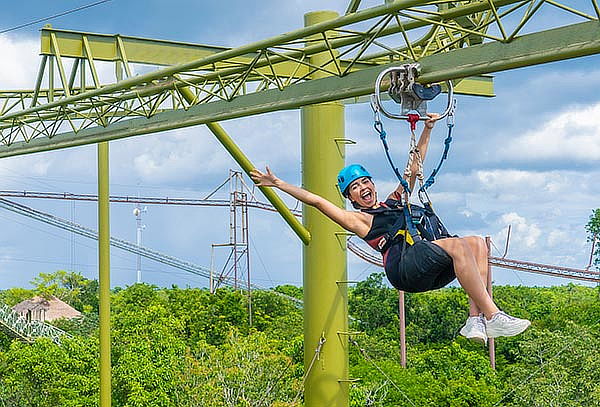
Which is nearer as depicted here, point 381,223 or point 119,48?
point 381,223

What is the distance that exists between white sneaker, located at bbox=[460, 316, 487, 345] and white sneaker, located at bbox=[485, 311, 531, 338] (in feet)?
0.09

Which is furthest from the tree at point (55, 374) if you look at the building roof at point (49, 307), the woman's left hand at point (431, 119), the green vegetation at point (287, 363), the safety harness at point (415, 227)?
the building roof at point (49, 307)

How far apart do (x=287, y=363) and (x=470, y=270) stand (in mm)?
13183

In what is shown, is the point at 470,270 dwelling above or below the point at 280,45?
below

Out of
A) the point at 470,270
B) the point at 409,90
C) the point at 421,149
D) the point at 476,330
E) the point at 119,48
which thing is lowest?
the point at 476,330

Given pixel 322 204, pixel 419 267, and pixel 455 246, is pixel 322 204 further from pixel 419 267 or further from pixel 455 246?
pixel 455 246

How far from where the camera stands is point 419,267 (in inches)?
188

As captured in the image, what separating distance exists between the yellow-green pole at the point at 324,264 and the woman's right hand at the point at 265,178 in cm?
337

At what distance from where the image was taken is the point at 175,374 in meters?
17.5

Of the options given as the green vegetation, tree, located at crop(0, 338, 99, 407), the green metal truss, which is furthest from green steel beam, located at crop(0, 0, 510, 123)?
tree, located at crop(0, 338, 99, 407)

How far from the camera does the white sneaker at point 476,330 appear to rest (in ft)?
15.2

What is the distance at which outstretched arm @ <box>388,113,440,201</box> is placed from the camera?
16.9ft

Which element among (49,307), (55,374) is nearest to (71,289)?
(49,307)

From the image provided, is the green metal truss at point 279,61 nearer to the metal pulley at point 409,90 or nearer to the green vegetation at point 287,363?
the metal pulley at point 409,90
